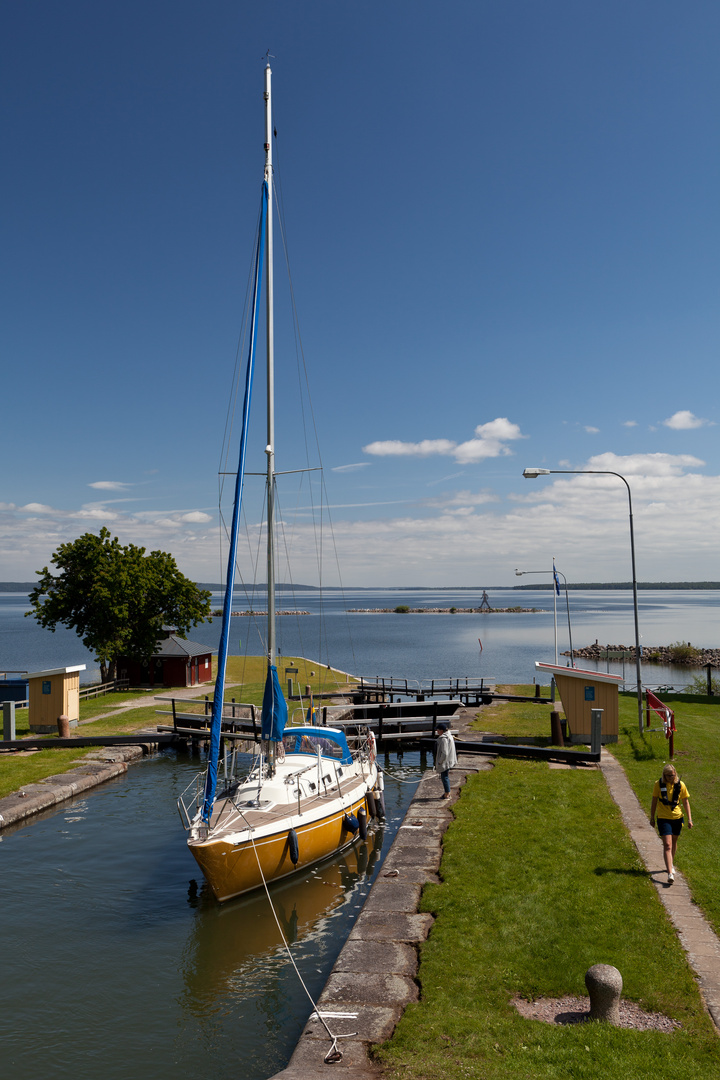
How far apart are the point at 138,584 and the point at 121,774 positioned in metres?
19.3

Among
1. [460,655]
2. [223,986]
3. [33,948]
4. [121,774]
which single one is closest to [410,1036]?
[223,986]

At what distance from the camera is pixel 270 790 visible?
16.0m

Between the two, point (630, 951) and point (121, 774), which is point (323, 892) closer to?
point (630, 951)

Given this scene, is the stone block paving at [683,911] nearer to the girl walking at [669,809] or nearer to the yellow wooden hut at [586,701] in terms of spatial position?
the girl walking at [669,809]

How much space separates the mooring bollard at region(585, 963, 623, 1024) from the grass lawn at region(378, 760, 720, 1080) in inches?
7.8

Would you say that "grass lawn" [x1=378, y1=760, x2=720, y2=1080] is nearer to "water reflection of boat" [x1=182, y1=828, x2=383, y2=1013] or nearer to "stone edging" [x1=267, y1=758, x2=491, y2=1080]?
"stone edging" [x1=267, y1=758, x2=491, y2=1080]

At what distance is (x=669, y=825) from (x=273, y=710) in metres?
9.06

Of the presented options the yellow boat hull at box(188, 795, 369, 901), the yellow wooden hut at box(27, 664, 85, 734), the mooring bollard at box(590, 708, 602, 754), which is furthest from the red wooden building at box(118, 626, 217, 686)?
the yellow boat hull at box(188, 795, 369, 901)

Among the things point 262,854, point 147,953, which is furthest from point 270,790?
point 147,953

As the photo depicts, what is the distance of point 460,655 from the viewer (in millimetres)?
89688

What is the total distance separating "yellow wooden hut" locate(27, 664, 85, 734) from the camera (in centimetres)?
2991

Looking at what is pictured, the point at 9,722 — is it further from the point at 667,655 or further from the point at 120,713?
the point at 667,655

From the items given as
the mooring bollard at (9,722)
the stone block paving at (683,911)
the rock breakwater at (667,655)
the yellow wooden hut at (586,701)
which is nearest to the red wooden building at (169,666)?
the mooring bollard at (9,722)

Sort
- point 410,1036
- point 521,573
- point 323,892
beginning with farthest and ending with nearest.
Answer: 1. point 521,573
2. point 323,892
3. point 410,1036
